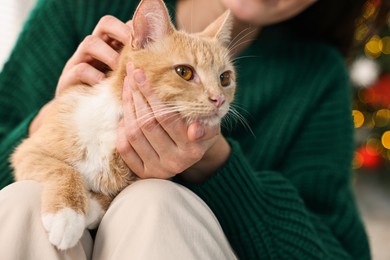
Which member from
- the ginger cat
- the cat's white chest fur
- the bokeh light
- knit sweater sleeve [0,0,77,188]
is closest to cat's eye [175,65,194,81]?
the ginger cat

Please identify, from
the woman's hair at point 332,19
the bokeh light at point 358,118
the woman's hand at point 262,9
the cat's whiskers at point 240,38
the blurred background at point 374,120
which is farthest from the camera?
the bokeh light at point 358,118

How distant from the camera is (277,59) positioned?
1518 millimetres

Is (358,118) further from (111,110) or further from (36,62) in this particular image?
(111,110)

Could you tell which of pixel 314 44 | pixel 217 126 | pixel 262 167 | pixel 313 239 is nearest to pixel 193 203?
pixel 217 126

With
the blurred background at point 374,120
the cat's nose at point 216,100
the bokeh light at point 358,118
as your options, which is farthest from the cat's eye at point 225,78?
the bokeh light at point 358,118

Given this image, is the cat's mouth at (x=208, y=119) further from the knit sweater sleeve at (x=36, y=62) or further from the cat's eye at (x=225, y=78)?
the knit sweater sleeve at (x=36, y=62)

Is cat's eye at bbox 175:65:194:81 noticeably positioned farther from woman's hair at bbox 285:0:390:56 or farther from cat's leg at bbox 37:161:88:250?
woman's hair at bbox 285:0:390:56

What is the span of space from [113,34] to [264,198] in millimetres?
514

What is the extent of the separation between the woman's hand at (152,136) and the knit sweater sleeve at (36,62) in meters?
0.51

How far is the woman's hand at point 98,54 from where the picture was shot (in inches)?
40.2

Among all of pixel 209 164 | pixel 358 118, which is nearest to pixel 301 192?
pixel 209 164

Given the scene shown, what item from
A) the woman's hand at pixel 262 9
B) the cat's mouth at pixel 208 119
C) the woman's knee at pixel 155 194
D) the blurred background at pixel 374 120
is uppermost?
the woman's hand at pixel 262 9

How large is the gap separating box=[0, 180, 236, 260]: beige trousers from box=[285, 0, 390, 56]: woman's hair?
2.97 ft

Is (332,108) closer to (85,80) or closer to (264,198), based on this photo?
(264,198)
